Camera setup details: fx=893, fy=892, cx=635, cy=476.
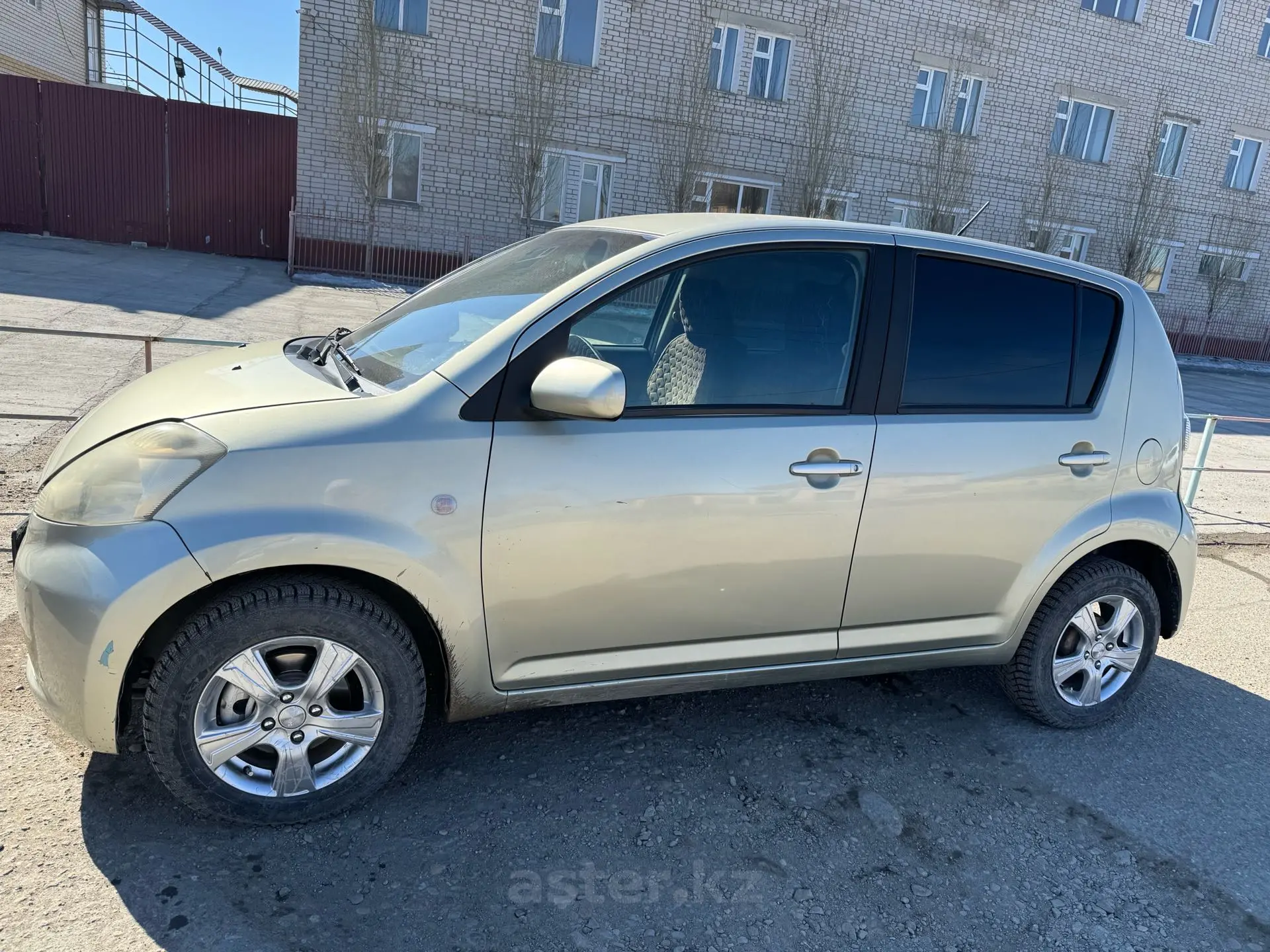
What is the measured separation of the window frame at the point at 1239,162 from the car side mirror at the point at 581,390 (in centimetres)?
2952

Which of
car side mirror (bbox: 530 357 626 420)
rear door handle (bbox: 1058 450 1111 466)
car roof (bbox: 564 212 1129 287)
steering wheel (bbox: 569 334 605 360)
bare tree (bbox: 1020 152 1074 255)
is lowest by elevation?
rear door handle (bbox: 1058 450 1111 466)

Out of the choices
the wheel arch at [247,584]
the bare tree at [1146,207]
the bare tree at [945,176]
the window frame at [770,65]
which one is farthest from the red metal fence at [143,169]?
the bare tree at [1146,207]

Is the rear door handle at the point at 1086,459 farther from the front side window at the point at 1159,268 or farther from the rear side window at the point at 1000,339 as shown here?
the front side window at the point at 1159,268

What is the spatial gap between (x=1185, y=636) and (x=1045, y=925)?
291 cm

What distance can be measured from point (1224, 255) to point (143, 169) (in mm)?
28502

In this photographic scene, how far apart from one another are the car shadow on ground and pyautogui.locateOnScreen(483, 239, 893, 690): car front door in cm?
45

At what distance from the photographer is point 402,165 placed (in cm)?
1898

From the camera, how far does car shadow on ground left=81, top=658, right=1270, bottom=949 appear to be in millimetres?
2389

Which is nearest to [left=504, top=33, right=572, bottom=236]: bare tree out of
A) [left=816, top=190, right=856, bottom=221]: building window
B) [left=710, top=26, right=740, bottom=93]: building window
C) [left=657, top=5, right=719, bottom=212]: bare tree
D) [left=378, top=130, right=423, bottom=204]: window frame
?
[left=378, top=130, right=423, bottom=204]: window frame

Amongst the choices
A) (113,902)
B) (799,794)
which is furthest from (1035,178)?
(113,902)

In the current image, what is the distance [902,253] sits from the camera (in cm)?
313

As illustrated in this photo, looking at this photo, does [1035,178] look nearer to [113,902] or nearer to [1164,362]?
[1164,362]

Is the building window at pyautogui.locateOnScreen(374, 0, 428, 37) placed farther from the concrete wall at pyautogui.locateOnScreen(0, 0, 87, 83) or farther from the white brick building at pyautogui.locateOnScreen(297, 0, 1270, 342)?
the concrete wall at pyautogui.locateOnScreen(0, 0, 87, 83)

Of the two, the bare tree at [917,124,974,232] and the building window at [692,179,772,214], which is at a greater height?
the bare tree at [917,124,974,232]
